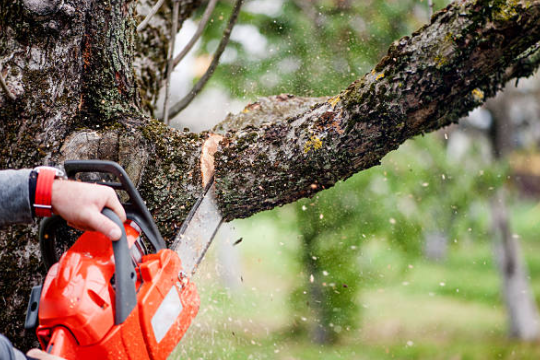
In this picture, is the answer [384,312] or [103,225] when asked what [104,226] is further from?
[384,312]

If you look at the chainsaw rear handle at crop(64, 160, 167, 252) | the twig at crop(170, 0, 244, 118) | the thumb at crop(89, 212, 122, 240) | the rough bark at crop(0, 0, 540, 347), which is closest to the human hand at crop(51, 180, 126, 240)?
the thumb at crop(89, 212, 122, 240)

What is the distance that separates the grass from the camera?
516 centimetres

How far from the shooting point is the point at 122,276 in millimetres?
1068

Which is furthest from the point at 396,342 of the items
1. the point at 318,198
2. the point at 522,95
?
the point at 522,95

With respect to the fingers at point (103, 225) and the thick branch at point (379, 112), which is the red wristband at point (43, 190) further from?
the thick branch at point (379, 112)

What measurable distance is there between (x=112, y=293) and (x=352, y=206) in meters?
3.48

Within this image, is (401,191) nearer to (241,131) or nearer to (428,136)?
(428,136)

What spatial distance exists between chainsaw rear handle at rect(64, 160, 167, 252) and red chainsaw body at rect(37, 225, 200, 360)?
0.15ft

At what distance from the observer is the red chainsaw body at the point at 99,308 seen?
3.37ft

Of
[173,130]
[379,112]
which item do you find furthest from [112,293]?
[379,112]

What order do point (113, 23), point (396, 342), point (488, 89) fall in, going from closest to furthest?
1. point (113, 23)
2. point (488, 89)
3. point (396, 342)

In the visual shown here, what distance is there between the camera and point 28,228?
4.23 feet

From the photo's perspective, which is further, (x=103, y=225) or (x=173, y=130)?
(x=173, y=130)

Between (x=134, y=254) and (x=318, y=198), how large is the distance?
3470 mm
